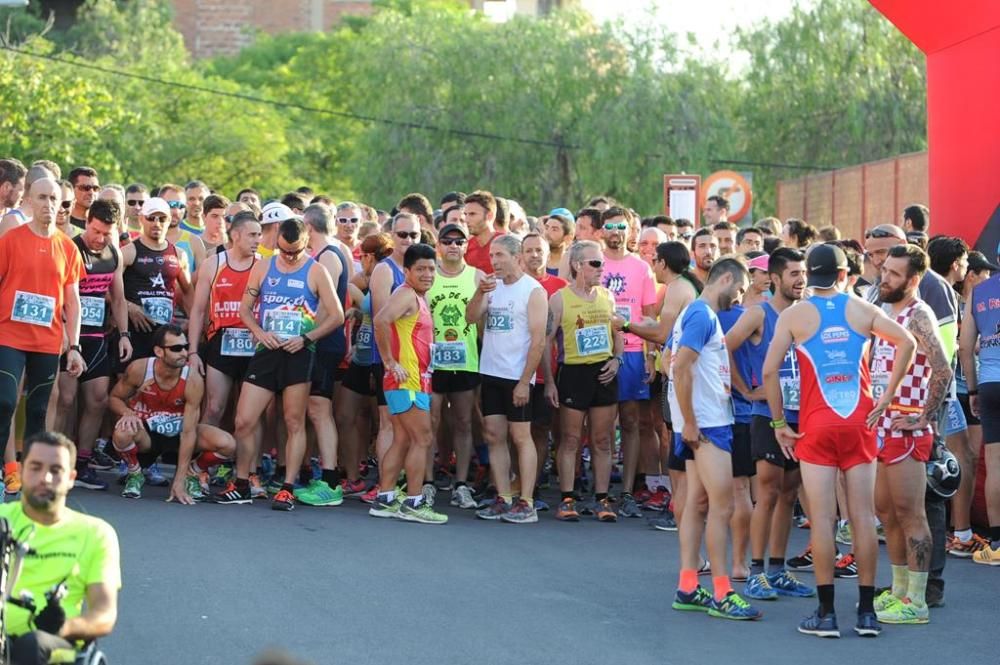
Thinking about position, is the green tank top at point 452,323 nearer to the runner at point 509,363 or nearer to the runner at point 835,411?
the runner at point 509,363

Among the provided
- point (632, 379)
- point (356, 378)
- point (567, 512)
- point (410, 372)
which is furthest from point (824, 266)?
point (356, 378)

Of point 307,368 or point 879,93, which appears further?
point 879,93

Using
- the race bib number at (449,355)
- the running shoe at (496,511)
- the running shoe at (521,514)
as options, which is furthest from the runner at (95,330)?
the running shoe at (521,514)

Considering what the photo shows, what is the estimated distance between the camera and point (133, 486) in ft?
40.5

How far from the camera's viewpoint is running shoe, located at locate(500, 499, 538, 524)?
12.5 m

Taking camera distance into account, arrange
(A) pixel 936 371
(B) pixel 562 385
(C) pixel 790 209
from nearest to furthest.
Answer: (A) pixel 936 371 < (B) pixel 562 385 < (C) pixel 790 209

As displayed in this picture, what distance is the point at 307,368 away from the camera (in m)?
12.6

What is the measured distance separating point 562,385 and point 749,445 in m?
2.61

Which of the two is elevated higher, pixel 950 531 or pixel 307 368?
pixel 307 368

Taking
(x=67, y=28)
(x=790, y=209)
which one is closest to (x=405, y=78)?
(x=790, y=209)

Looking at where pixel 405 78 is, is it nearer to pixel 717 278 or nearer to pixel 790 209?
pixel 790 209

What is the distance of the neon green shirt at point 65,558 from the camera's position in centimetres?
650

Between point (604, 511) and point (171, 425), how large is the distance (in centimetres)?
319

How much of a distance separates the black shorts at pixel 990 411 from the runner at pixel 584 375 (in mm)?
2793
